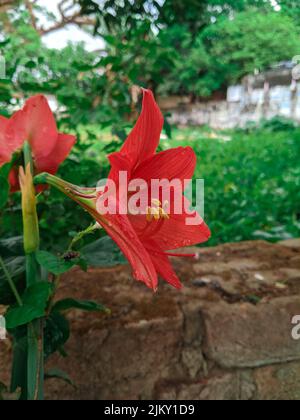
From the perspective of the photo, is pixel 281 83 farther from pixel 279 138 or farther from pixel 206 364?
pixel 206 364

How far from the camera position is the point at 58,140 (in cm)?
68

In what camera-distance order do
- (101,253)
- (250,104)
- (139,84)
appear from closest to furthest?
(101,253), (139,84), (250,104)

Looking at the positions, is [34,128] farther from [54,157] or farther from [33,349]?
[33,349]

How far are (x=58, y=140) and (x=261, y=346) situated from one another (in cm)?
83

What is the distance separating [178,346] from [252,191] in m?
2.85

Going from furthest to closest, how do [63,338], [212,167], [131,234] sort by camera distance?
[212,167] → [63,338] → [131,234]

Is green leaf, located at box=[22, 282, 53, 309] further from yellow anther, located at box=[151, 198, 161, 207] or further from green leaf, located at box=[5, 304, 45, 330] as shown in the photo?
yellow anther, located at box=[151, 198, 161, 207]

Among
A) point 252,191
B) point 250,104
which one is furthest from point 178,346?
point 250,104

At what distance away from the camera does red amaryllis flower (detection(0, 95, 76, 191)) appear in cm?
64

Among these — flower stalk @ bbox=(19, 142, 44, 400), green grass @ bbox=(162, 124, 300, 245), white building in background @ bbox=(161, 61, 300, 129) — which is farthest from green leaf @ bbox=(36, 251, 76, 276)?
white building in background @ bbox=(161, 61, 300, 129)

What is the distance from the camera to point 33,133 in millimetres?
643

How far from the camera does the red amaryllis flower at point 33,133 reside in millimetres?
636

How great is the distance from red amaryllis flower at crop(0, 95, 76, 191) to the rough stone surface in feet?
2.01
